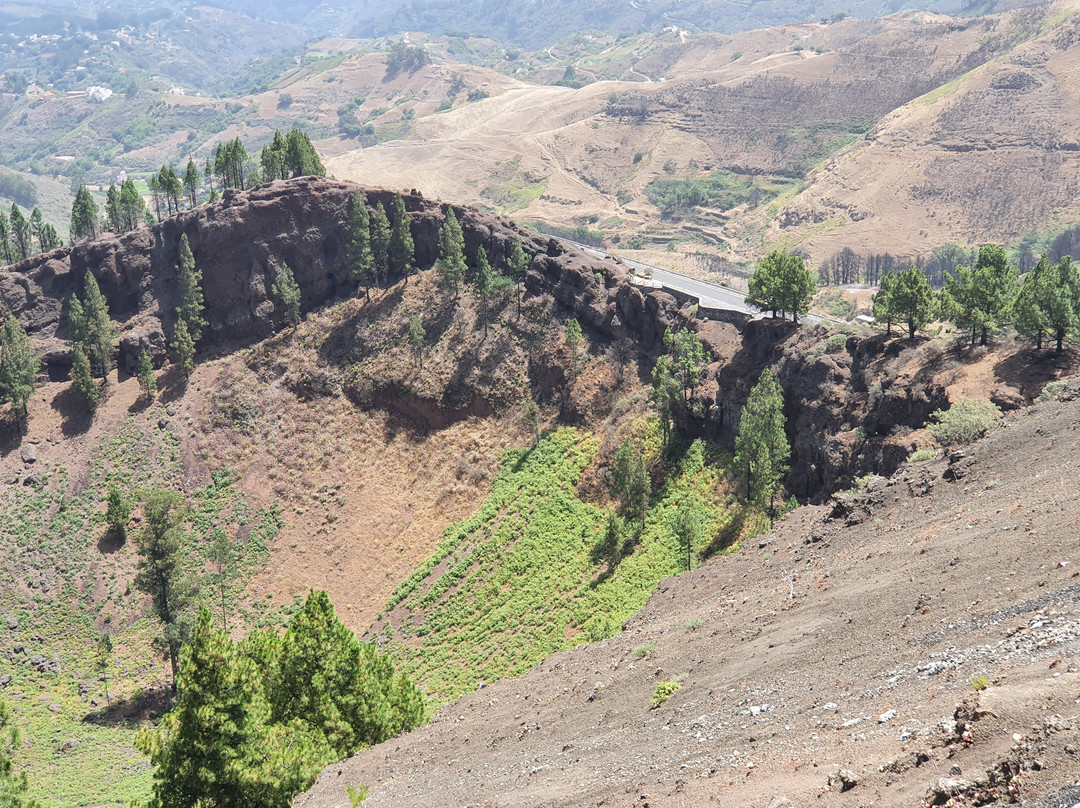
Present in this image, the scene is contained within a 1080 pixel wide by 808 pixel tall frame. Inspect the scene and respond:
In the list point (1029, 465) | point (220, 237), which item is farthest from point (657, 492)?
point (220, 237)

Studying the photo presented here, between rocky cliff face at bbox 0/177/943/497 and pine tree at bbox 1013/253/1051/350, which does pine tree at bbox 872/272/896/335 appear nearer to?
pine tree at bbox 1013/253/1051/350

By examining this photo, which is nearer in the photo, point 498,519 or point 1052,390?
point 1052,390

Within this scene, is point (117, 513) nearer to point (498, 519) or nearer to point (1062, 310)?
point (498, 519)

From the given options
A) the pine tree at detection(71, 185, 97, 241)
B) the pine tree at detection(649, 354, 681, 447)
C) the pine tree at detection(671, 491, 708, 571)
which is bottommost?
the pine tree at detection(671, 491, 708, 571)

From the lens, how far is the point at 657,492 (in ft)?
269

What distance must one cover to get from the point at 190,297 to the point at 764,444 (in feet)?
244

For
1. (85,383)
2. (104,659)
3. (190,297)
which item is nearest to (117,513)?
(104,659)

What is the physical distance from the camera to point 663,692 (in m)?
34.7

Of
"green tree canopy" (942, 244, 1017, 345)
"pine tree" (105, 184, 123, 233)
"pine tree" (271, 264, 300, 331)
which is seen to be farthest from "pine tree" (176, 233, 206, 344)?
"green tree canopy" (942, 244, 1017, 345)

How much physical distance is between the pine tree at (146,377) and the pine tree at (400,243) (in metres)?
32.4

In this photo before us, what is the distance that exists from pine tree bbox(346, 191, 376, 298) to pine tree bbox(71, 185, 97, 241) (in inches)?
1608

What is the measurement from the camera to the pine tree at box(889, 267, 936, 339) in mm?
71625

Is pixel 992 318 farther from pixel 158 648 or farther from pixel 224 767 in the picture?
pixel 158 648

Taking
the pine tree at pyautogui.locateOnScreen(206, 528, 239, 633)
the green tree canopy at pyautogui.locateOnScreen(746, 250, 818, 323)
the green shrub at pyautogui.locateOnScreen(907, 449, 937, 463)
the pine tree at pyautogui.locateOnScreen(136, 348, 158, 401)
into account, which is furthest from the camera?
the pine tree at pyautogui.locateOnScreen(136, 348, 158, 401)
